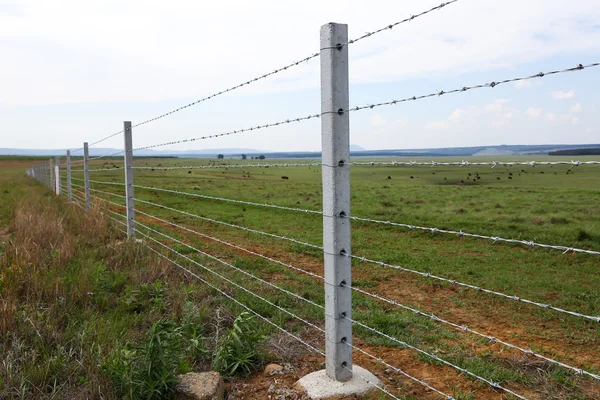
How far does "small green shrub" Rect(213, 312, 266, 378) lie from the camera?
3.55 meters

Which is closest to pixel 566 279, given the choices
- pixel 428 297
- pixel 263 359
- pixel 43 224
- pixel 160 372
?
pixel 428 297

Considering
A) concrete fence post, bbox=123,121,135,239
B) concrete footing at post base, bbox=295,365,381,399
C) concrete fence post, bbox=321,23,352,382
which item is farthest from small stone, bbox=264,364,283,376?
concrete fence post, bbox=123,121,135,239

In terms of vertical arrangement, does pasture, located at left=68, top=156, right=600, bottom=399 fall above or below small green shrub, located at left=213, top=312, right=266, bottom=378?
below

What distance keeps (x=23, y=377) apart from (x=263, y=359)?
157 centimetres

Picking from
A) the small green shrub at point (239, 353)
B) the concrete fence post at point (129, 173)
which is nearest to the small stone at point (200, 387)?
the small green shrub at point (239, 353)

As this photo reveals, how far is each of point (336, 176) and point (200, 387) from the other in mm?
1544

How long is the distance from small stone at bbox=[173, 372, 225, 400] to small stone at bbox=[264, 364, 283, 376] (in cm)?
38

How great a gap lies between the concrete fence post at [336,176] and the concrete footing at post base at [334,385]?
0.16 meters

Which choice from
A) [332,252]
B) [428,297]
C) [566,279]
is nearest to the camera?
[332,252]

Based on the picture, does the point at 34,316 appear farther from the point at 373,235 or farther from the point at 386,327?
the point at 373,235

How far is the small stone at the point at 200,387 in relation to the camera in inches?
120

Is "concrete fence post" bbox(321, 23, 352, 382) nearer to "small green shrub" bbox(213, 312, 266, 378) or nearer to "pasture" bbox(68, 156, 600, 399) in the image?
"pasture" bbox(68, 156, 600, 399)

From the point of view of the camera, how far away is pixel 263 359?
3.71 meters

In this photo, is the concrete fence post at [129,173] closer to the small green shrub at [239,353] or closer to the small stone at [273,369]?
the small green shrub at [239,353]
